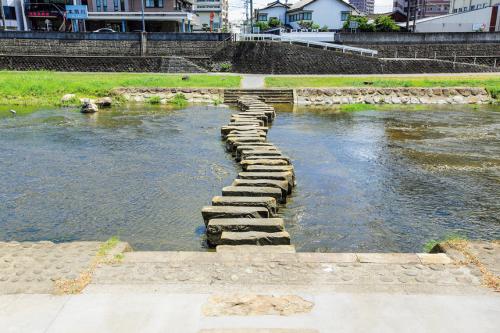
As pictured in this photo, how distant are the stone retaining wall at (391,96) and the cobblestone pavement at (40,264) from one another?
946 inches

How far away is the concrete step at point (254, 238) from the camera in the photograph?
23.9 ft

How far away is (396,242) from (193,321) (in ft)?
16.8

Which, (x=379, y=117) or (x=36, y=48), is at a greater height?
(x=36, y=48)

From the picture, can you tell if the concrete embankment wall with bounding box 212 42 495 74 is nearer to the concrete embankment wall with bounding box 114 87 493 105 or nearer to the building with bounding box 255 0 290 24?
the concrete embankment wall with bounding box 114 87 493 105

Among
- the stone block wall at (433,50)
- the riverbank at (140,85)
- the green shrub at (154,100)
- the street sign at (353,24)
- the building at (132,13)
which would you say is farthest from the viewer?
the building at (132,13)

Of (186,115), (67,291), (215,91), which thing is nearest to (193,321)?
(67,291)

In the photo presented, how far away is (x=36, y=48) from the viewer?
1861 inches

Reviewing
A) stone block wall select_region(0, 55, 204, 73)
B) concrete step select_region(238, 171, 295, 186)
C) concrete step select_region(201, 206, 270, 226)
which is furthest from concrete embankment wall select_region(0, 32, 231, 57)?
concrete step select_region(201, 206, 270, 226)

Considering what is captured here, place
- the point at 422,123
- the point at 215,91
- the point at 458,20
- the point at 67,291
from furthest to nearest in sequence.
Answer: the point at 458,20 → the point at 215,91 → the point at 422,123 → the point at 67,291

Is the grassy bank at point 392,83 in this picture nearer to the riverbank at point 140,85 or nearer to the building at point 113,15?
the riverbank at point 140,85

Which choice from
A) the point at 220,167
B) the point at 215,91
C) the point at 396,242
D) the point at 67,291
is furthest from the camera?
the point at 215,91

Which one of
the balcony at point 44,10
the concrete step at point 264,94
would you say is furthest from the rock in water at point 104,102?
the balcony at point 44,10

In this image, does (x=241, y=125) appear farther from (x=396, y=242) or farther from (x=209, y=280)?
(x=209, y=280)

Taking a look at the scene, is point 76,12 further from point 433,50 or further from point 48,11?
point 433,50
